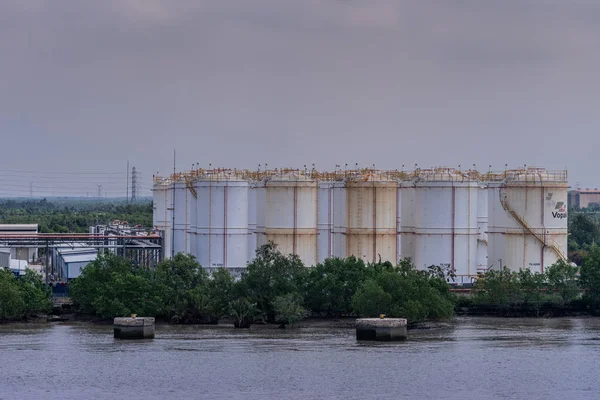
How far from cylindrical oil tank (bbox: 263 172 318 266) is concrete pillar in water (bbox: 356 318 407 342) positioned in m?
12.6

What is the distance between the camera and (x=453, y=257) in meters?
64.1

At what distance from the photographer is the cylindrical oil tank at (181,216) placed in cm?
7038

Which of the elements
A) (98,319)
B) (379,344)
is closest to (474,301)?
(379,344)

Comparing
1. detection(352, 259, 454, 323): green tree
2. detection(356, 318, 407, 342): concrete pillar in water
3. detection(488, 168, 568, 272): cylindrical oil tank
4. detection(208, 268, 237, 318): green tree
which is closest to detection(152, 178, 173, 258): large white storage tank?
detection(208, 268, 237, 318): green tree

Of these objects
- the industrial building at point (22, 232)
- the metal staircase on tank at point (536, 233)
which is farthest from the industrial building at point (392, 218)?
the industrial building at point (22, 232)

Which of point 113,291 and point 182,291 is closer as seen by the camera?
point 113,291

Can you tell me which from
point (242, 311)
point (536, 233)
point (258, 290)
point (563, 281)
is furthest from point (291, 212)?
point (563, 281)

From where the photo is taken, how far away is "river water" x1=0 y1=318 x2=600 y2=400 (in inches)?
1657

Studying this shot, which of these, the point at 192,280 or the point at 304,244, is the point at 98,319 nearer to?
the point at 192,280

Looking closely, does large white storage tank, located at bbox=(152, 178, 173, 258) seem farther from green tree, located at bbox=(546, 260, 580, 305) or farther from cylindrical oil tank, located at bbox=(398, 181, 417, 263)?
green tree, located at bbox=(546, 260, 580, 305)

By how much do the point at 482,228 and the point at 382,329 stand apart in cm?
1980

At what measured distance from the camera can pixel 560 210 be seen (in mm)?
64375

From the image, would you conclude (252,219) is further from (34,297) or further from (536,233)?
(536,233)

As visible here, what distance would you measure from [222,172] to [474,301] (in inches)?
584
